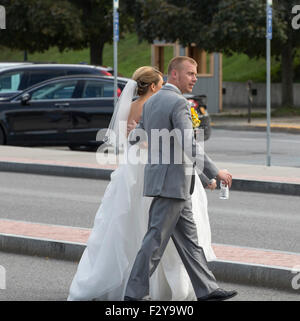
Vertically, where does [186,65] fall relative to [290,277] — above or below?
above

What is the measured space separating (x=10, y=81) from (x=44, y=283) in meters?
13.6

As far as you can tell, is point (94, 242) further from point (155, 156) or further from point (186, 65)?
point (186, 65)

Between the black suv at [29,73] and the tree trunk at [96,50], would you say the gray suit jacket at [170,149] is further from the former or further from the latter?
the tree trunk at [96,50]

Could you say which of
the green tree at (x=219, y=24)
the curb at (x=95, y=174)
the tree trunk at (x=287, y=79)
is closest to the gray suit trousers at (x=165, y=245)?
the curb at (x=95, y=174)

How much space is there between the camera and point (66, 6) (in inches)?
1406

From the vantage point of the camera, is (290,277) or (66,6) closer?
(290,277)

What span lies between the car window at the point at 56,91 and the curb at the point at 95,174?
303 centimetres

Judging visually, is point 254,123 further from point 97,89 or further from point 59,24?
point 59,24

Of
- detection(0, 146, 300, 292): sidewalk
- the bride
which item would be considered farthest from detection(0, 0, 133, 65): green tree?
the bride
